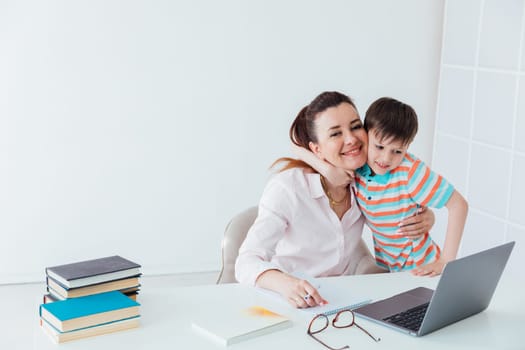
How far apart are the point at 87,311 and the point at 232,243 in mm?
769

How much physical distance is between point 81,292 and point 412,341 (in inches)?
30.2

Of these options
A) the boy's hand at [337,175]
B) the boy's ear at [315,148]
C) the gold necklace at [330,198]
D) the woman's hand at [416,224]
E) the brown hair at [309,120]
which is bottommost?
the woman's hand at [416,224]

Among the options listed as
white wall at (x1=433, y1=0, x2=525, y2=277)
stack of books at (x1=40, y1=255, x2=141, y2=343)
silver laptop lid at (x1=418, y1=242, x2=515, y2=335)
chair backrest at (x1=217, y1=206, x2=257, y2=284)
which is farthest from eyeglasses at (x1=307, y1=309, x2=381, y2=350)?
white wall at (x1=433, y1=0, x2=525, y2=277)

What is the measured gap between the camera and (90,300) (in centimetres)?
174

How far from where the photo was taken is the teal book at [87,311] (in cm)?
164

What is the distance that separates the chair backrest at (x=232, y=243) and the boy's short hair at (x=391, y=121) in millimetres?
496

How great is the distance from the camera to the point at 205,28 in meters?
4.05

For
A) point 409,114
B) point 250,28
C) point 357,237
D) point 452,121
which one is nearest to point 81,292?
point 357,237

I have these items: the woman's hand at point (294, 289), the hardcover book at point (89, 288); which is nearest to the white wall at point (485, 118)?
the woman's hand at point (294, 289)

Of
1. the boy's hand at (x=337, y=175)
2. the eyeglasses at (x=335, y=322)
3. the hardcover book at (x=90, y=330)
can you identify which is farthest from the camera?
the boy's hand at (x=337, y=175)

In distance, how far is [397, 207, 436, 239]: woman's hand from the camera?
96.3 inches

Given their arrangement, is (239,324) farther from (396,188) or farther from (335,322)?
(396,188)

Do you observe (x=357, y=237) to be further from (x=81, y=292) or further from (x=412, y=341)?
(x=81, y=292)

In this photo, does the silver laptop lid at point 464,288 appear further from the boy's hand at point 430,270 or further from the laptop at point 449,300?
the boy's hand at point 430,270
